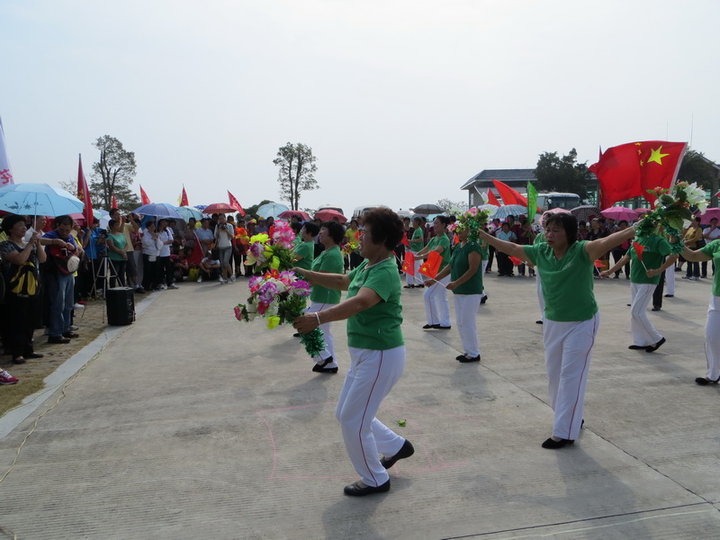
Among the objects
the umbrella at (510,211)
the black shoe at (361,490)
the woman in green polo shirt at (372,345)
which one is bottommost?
the black shoe at (361,490)

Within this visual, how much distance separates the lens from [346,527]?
3.35 meters

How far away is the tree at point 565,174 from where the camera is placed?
46.4 metres

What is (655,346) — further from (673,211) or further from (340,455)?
(340,455)

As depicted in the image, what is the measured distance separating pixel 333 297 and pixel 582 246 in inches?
129

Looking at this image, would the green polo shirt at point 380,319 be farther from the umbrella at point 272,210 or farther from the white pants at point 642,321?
the umbrella at point 272,210

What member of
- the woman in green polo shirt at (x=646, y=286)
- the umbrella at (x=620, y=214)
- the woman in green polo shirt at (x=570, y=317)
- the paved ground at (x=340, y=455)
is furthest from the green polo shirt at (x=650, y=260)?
the umbrella at (x=620, y=214)

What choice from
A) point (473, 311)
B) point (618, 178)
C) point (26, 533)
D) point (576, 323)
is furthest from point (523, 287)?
point (26, 533)

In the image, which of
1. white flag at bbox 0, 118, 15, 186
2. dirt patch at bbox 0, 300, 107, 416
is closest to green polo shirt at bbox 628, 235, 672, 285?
dirt patch at bbox 0, 300, 107, 416

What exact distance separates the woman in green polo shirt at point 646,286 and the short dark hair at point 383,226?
222 inches

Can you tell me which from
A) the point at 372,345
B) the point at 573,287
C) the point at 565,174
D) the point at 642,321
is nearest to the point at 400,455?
the point at 372,345

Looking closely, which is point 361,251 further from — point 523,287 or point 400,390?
point 523,287

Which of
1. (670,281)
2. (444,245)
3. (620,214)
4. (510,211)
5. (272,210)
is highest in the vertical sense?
(272,210)

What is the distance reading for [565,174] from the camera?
46562 millimetres

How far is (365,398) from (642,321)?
5.86 metres
